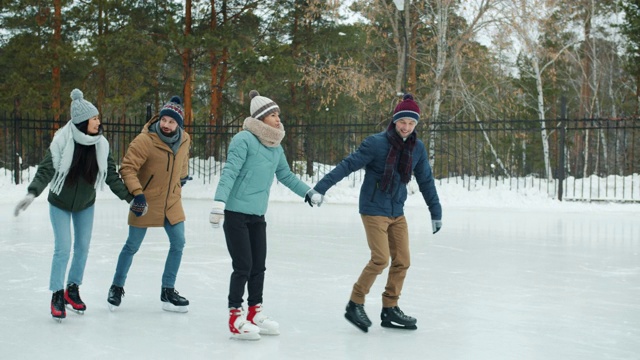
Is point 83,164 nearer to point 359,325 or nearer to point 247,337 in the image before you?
point 247,337

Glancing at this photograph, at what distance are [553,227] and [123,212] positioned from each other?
8.64m

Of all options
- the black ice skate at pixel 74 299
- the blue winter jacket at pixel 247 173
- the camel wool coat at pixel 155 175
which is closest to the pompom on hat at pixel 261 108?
the blue winter jacket at pixel 247 173

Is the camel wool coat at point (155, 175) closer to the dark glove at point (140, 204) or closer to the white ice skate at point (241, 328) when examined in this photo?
the dark glove at point (140, 204)

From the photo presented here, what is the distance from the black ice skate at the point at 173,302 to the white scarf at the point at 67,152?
1.00 m

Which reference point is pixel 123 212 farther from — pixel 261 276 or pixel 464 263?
pixel 261 276

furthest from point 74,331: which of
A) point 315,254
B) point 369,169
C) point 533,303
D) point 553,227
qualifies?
point 553,227

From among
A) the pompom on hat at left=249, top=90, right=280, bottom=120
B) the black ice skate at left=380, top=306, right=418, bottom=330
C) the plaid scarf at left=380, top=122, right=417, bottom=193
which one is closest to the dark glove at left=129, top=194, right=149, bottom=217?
the pompom on hat at left=249, top=90, right=280, bottom=120

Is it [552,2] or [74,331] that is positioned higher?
[552,2]

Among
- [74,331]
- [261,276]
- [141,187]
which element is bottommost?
[74,331]

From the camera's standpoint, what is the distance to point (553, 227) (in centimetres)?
1372

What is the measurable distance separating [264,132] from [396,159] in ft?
3.06

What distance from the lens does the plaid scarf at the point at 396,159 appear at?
5297 mm

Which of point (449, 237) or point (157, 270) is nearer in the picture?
point (157, 270)

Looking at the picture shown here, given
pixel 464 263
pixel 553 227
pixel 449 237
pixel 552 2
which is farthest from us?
pixel 552 2
